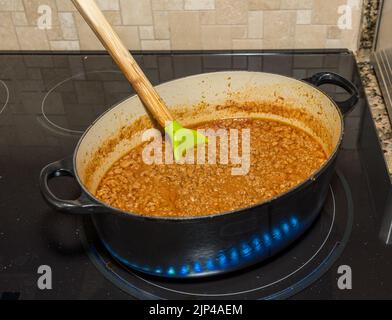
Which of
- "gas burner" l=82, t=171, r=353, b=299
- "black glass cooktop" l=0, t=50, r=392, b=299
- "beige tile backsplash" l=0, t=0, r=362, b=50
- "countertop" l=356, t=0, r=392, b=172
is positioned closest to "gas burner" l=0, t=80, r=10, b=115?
"black glass cooktop" l=0, t=50, r=392, b=299

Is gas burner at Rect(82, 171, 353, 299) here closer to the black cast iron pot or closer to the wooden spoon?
the black cast iron pot

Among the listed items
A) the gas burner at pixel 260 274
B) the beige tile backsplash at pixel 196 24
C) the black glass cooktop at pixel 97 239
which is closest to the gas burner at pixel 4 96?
the black glass cooktop at pixel 97 239

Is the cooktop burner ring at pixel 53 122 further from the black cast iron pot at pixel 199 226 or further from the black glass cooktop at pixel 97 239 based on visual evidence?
the black cast iron pot at pixel 199 226

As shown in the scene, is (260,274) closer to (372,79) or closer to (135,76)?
(135,76)

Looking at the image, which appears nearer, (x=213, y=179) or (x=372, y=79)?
(x=213, y=179)

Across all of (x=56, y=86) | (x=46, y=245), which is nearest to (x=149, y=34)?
(x=56, y=86)

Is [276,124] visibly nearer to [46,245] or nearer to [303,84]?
[303,84]

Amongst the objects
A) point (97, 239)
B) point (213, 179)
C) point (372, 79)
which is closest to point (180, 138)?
point (213, 179)
